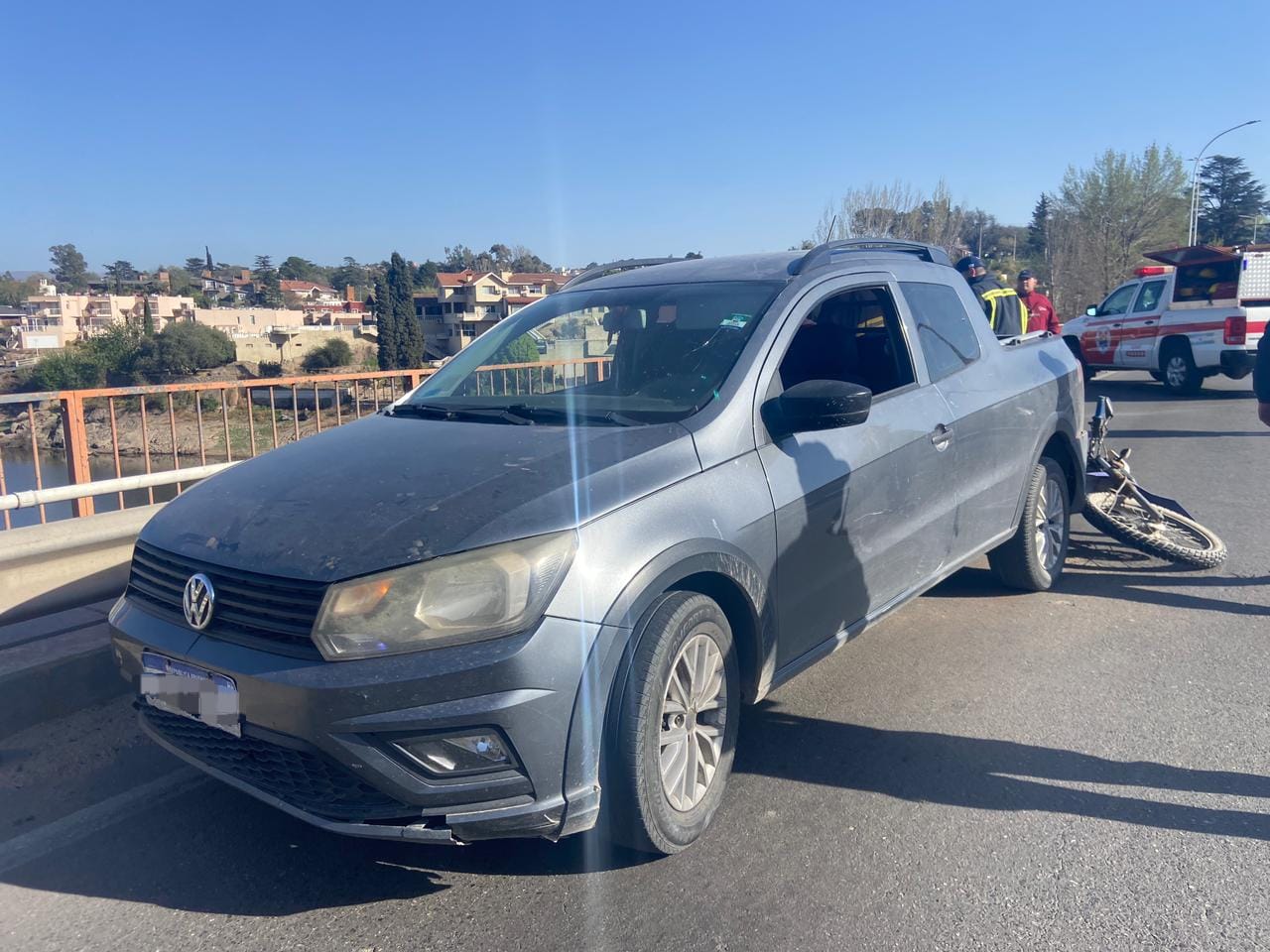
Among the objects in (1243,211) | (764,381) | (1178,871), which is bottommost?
(1178,871)

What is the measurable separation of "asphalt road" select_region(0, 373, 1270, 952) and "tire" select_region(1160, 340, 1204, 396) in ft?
43.9

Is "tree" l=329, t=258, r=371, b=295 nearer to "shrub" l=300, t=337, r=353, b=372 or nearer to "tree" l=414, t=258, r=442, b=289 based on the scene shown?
"tree" l=414, t=258, r=442, b=289

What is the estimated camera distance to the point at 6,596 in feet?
14.4

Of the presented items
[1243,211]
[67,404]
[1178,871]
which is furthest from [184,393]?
[1243,211]

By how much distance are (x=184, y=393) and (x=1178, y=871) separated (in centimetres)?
614

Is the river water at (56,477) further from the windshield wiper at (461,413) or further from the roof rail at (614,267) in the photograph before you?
the roof rail at (614,267)

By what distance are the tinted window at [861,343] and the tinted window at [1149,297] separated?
574 inches

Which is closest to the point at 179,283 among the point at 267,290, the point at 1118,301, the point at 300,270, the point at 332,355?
the point at 267,290

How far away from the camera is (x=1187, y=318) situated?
1609 cm

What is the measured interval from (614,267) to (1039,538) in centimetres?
282

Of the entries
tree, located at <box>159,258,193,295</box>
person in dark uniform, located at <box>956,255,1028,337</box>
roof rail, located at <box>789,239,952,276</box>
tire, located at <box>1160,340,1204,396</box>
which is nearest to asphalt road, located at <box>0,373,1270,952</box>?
roof rail, located at <box>789,239,952,276</box>

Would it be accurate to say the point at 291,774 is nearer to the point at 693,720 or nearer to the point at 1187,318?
the point at 693,720

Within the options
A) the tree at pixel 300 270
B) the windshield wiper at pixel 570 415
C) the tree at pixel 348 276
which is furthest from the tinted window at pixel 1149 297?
the tree at pixel 300 270

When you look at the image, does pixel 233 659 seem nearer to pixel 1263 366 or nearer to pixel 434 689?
pixel 434 689
